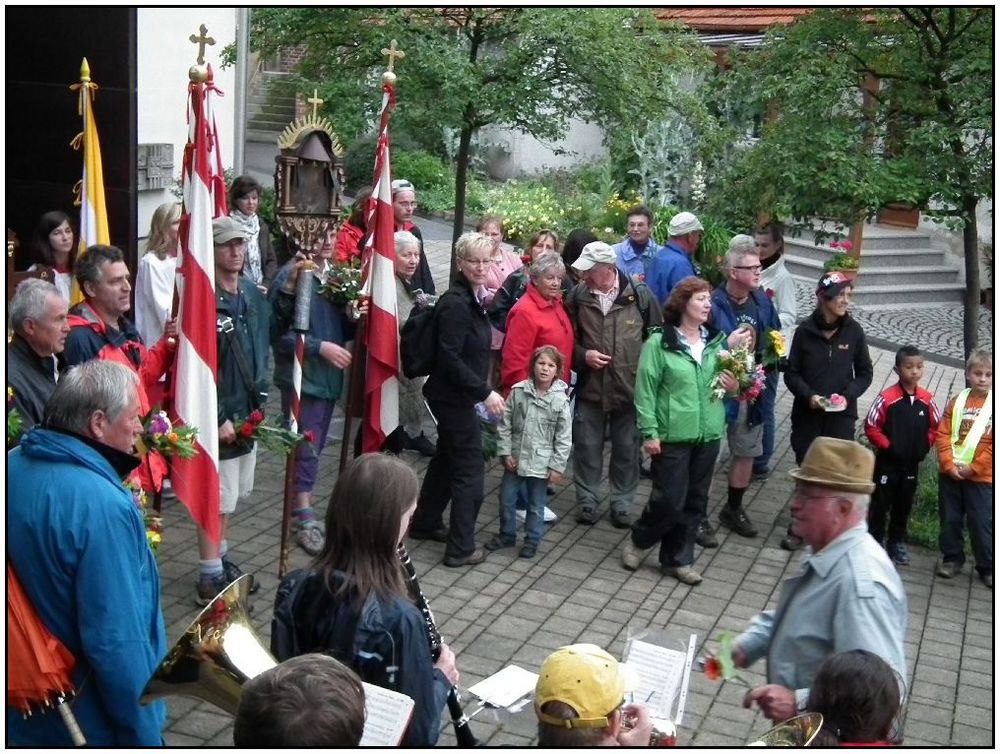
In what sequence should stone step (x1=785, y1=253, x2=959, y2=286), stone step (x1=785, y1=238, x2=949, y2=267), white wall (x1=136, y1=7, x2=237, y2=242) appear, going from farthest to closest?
stone step (x1=785, y1=238, x2=949, y2=267), stone step (x1=785, y1=253, x2=959, y2=286), white wall (x1=136, y1=7, x2=237, y2=242)

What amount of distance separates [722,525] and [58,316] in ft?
16.9

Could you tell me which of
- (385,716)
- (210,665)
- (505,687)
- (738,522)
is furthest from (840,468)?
(738,522)

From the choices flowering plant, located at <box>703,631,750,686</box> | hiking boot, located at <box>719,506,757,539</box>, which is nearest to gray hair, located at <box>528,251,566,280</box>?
hiking boot, located at <box>719,506,757,539</box>

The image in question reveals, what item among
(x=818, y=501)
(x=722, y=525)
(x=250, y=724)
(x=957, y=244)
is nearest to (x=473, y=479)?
(x=722, y=525)

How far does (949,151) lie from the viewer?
9.16 metres

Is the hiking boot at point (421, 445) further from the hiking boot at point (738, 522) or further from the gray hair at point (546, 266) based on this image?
the hiking boot at point (738, 522)

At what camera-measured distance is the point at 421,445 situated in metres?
10.3

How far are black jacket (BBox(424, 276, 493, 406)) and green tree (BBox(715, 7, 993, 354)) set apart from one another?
9.37ft

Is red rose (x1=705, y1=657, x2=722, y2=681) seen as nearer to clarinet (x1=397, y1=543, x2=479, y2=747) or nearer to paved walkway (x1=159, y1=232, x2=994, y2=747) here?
clarinet (x1=397, y1=543, x2=479, y2=747)

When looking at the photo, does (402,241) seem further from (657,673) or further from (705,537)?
(657,673)

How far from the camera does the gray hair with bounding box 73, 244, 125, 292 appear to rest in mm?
6762

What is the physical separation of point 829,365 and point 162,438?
15.5 feet

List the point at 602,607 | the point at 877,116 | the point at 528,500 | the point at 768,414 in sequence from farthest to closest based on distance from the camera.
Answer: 1. the point at 768,414
2. the point at 877,116
3. the point at 528,500
4. the point at 602,607

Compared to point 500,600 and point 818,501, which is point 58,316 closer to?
point 500,600
